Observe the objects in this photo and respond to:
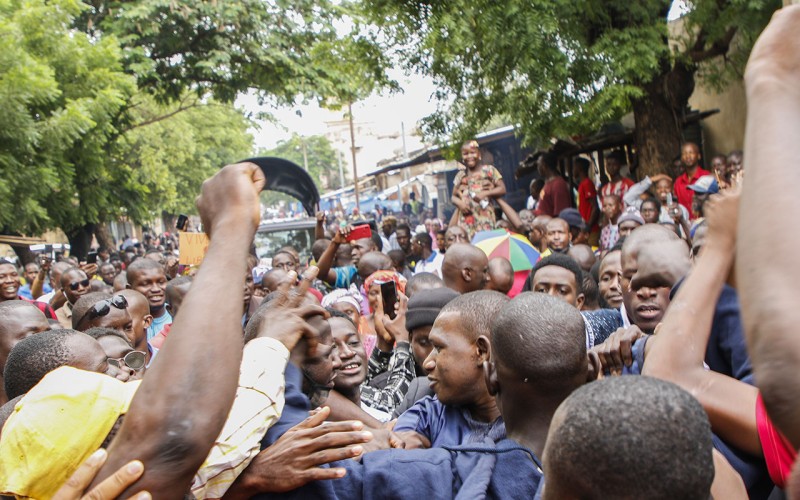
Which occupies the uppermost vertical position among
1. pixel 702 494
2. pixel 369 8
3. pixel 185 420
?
pixel 369 8

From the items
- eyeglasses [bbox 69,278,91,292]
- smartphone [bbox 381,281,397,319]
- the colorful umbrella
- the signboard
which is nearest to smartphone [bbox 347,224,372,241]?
the colorful umbrella

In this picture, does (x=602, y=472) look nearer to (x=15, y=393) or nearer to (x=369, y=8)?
(x=15, y=393)

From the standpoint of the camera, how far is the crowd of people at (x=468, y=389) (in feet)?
3.84

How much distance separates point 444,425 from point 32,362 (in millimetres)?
1494

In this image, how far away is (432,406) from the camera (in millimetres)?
2682

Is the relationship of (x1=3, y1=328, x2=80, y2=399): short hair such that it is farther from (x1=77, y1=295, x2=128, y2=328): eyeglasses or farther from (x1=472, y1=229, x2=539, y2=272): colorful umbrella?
(x1=472, y1=229, x2=539, y2=272): colorful umbrella

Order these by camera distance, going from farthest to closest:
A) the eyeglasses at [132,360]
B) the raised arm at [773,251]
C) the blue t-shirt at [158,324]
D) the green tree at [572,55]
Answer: the green tree at [572,55]
the blue t-shirt at [158,324]
the eyeglasses at [132,360]
the raised arm at [773,251]

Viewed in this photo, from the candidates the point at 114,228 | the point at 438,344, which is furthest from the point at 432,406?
the point at 114,228

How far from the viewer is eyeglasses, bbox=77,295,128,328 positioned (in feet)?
14.9

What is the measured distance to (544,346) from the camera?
2154mm

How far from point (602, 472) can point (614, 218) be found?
7.42m

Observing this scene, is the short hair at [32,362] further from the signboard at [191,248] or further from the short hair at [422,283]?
the signboard at [191,248]

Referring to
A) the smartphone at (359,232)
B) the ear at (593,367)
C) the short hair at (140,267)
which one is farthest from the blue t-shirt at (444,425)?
the short hair at (140,267)

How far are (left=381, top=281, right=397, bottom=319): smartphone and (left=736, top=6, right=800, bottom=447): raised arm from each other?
327cm
